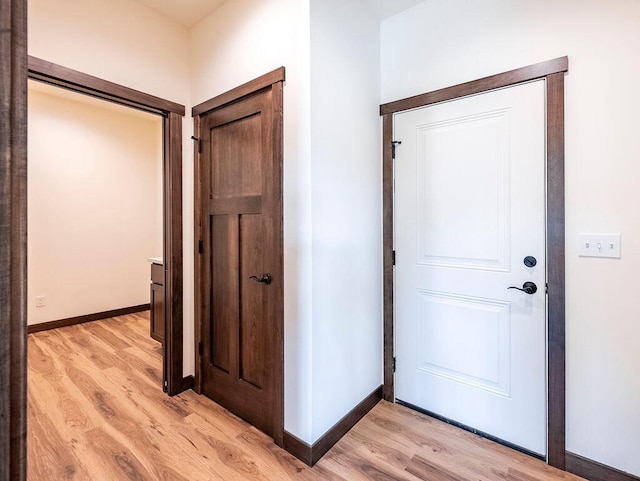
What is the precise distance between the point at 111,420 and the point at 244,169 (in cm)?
181

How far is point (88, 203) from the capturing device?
13.4ft

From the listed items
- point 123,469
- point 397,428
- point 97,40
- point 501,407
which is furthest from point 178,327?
point 501,407

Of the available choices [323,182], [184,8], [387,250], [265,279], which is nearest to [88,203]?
[184,8]

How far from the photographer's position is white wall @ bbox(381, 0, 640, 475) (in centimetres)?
150

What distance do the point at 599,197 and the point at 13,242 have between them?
6.91ft

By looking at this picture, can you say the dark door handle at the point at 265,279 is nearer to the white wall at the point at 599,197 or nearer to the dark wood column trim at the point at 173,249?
the dark wood column trim at the point at 173,249

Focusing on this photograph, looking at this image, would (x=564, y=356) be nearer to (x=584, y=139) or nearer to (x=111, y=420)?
(x=584, y=139)

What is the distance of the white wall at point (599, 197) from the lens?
1502 millimetres

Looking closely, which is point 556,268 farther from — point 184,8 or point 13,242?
point 184,8

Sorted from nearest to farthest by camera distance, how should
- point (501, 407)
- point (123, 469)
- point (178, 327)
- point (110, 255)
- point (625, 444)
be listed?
point (625, 444), point (123, 469), point (501, 407), point (178, 327), point (110, 255)

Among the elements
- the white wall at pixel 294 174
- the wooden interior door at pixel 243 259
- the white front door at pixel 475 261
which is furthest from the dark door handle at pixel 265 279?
the white front door at pixel 475 261

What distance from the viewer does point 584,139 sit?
1594 mm

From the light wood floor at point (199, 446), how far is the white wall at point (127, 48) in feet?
1.63

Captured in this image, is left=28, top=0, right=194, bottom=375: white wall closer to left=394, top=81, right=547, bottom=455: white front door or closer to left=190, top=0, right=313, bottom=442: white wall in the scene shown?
left=190, top=0, right=313, bottom=442: white wall
